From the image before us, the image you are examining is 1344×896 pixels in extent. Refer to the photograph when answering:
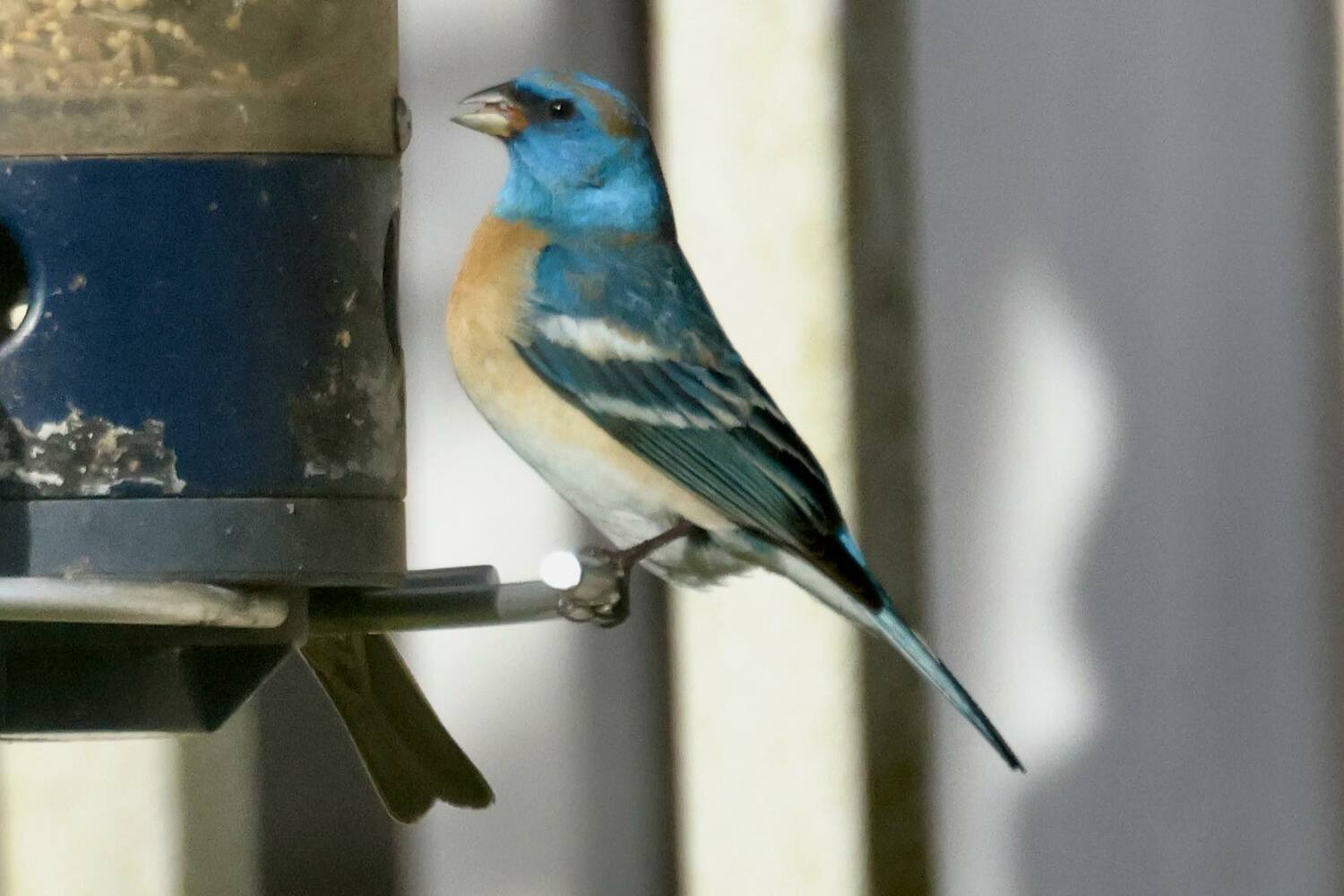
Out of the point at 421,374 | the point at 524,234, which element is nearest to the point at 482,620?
the point at 524,234

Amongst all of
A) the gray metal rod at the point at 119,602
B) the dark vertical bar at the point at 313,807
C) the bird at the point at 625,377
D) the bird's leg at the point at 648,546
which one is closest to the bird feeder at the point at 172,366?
the gray metal rod at the point at 119,602

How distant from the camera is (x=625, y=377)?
3.21 m

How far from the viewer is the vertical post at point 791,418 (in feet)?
12.1

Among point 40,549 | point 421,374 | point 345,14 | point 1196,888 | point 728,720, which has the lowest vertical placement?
point 1196,888

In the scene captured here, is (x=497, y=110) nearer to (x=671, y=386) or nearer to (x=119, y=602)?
(x=671, y=386)

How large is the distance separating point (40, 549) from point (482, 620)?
501 mm

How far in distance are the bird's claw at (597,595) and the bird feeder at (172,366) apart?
0.04 metres

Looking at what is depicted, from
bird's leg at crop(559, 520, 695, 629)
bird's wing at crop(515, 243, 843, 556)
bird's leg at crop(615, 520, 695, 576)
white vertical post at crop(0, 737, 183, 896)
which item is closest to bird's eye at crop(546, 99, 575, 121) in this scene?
bird's wing at crop(515, 243, 843, 556)

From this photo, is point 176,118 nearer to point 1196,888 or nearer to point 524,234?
point 524,234

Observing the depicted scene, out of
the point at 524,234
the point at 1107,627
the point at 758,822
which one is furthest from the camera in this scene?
the point at 1107,627

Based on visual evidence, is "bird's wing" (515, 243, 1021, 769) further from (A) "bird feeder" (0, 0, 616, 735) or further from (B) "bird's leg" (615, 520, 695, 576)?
(A) "bird feeder" (0, 0, 616, 735)

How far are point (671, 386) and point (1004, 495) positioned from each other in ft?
3.21

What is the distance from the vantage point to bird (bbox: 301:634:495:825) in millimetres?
2969

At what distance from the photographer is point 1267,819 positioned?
4.00 meters
